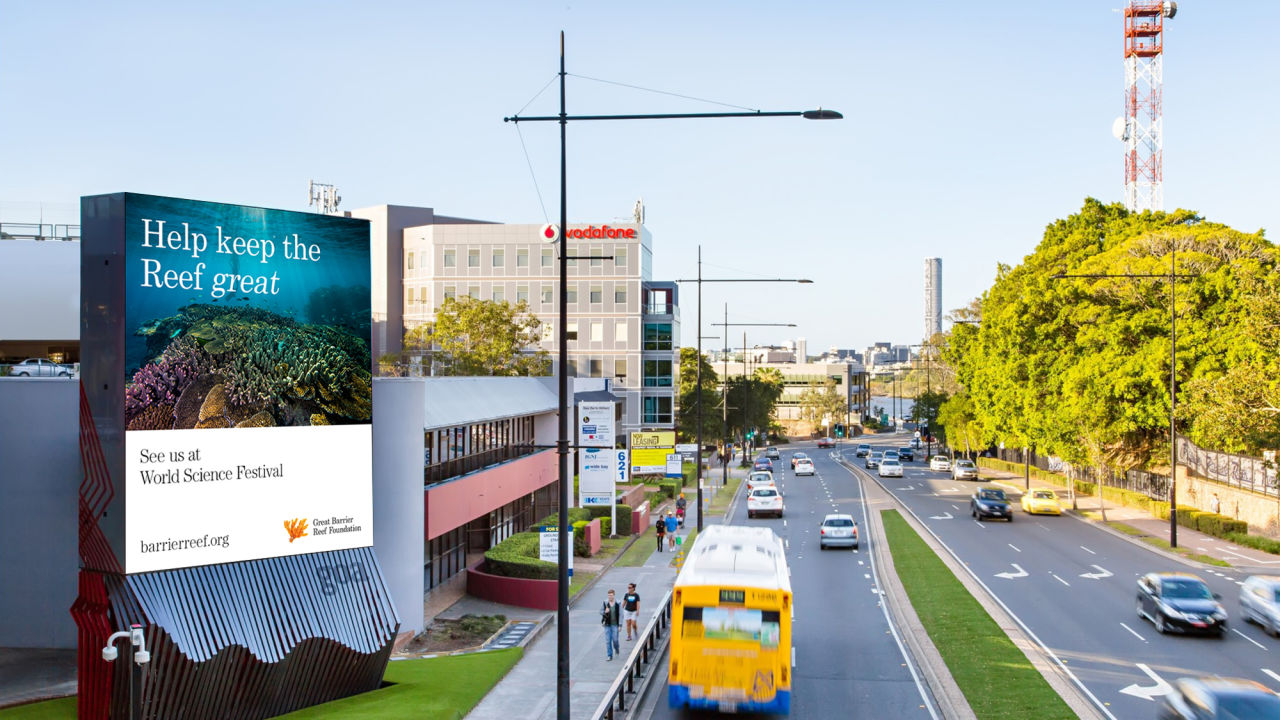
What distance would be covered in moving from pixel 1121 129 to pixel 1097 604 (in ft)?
174

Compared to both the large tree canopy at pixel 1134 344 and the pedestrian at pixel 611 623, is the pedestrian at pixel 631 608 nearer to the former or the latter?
the pedestrian at pixel 611 623

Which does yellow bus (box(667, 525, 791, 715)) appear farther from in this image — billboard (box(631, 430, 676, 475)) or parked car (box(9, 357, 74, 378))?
billboard (box(631, 430, 676, 475))

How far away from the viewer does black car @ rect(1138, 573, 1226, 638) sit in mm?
25444

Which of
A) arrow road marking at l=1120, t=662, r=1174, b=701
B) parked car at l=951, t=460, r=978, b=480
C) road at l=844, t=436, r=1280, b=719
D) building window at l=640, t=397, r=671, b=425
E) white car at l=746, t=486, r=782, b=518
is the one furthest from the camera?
building window at l=640, t=397, r=671, b=425

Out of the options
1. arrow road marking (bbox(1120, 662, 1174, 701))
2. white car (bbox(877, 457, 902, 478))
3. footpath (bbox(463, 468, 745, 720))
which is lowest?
white car (bbox(877, 457, 902, 478))

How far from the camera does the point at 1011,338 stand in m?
61.3

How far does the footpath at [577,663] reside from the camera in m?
19.9

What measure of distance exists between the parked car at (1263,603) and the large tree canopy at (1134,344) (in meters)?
12.3

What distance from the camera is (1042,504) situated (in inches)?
2137

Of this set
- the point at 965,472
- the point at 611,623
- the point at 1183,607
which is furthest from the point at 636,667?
the point at 965,472

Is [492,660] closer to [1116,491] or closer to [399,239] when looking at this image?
[1116,491]

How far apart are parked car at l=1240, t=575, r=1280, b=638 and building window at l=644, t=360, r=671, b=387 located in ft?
193

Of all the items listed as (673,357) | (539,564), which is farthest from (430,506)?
(673,357)

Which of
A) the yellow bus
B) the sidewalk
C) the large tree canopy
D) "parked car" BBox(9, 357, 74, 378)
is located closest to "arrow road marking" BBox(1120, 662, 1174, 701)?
the yellow bus
